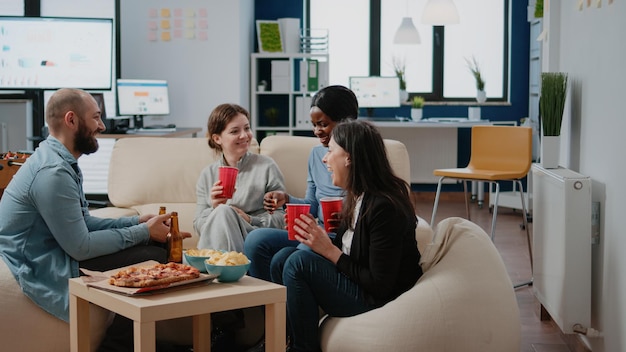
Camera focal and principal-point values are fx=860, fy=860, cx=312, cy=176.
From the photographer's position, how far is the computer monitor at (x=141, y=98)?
22.5ft

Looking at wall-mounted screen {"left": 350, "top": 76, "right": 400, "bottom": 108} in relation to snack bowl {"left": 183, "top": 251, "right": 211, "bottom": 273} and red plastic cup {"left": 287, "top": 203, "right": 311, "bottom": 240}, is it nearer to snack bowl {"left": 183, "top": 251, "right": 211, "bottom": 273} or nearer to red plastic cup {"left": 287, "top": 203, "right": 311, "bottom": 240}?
red plastic cup {"left": 287, "top": 203, "right": 311, "bottom": 240}

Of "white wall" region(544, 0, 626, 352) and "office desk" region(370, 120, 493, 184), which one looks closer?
"white wall" region(544, 0, 626, 352)

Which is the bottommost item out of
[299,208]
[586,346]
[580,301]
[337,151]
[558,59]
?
[586,346]

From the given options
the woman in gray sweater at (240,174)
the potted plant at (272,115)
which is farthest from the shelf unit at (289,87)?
the woman in gray sweater at (240,174)

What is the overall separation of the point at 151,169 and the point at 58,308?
114cm

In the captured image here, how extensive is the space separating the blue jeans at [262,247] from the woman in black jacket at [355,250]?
33cm

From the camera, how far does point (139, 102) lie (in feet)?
22.9

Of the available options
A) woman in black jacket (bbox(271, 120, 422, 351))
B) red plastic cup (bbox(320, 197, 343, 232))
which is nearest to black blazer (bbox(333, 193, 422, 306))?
woman in black jacket (bbox(271, 120, 422, 351))

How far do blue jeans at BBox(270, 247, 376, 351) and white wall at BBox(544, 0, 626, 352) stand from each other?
84 centimetres

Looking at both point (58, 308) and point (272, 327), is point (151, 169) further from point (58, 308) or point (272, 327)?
point (272, 327)

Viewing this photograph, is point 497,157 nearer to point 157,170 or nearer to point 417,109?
point 157,170

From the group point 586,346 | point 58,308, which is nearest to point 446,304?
point 586,346

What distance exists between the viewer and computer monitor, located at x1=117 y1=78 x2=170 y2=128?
6.85 m

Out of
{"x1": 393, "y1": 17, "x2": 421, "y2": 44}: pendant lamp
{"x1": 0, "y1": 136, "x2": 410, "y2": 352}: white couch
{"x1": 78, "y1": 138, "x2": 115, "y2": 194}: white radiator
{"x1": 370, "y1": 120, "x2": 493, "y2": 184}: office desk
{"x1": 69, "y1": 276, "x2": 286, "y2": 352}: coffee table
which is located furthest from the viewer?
{"x1": 370, "y1": 120, "x2": 493, "y2": 184}: office desk
